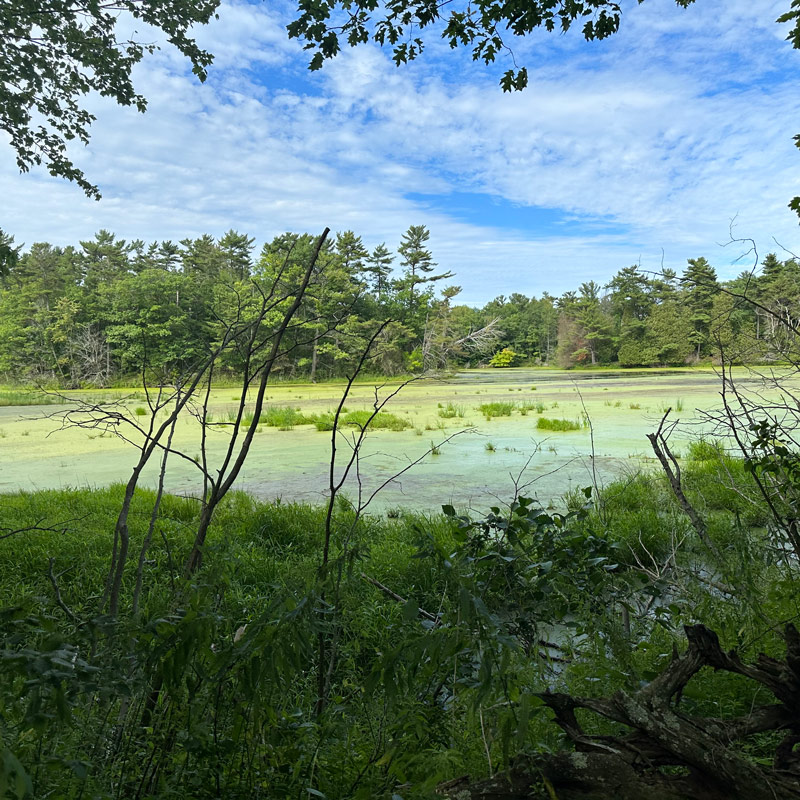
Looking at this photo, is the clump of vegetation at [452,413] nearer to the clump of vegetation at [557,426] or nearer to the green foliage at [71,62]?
the clump of vegetation at [557,426]

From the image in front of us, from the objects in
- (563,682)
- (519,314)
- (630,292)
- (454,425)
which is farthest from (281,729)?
(519,314)

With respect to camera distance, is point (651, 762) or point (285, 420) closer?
point (651, 762)

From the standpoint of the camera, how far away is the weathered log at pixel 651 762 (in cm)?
62

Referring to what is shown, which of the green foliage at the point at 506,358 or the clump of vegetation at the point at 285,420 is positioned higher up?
the green foliage at the point at 506,358

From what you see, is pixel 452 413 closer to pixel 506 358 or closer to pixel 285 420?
pixel 285 420

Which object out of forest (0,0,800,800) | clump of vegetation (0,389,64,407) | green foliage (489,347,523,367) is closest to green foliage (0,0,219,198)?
forest (0,0,800,800)

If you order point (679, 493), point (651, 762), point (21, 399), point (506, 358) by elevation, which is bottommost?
point (21, 399)

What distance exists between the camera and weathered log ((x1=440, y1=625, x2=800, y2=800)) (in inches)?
24.4

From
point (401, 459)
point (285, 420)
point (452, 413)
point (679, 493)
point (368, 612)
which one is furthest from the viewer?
point (452, 413)

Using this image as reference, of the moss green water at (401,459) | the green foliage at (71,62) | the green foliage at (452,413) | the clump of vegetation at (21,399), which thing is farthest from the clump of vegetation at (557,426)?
the clump of vegetation at (21,399)

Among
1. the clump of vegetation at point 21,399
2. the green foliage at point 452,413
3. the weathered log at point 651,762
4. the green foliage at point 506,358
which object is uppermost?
the green foliage at point 506,358

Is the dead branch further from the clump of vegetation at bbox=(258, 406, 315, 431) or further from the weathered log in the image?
the clump of vegetation at bbox=(258, 406, 315, 431)

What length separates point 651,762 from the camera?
0.67m

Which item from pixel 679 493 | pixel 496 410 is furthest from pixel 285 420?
pixel 679 493
